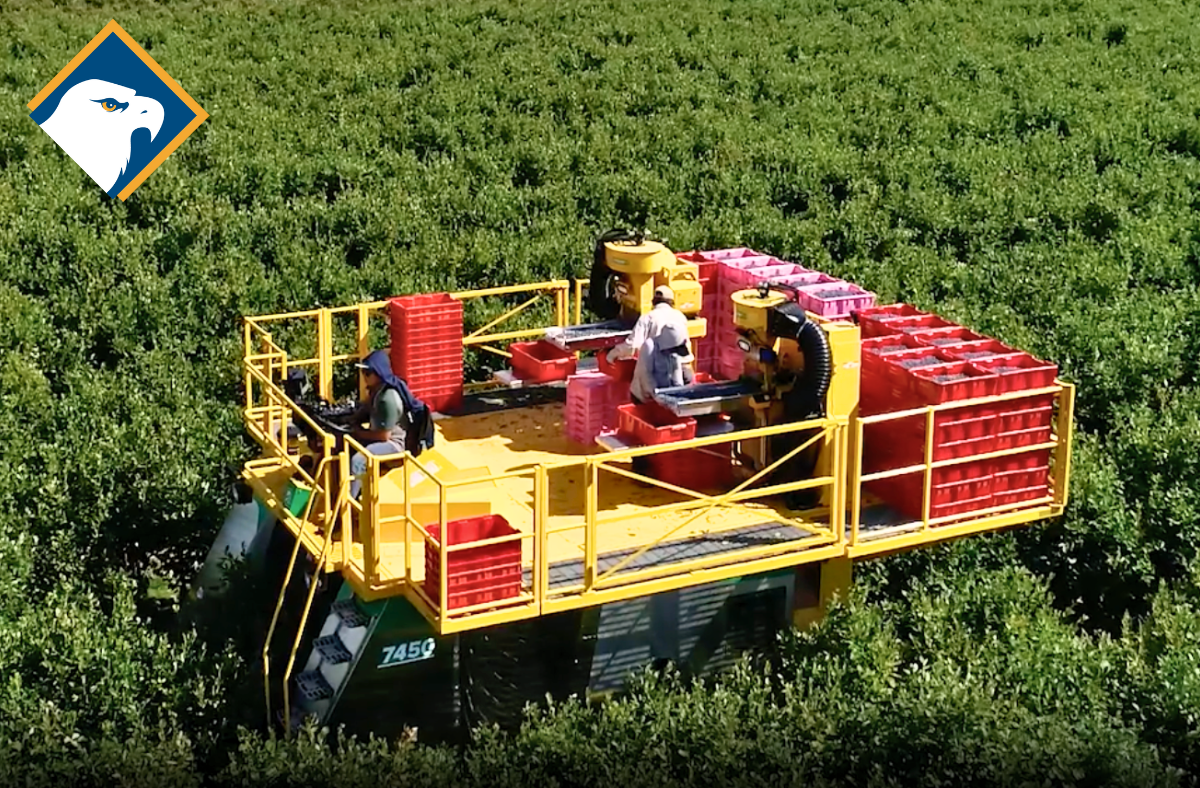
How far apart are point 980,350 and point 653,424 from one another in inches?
121

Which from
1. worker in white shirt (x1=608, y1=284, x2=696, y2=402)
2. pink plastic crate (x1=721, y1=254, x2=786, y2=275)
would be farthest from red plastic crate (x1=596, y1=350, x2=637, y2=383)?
pink plastic crate (x1=721, y1=254, x2=786, y2=275)

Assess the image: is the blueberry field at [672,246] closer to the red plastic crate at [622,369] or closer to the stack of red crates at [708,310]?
the stack of red crates at [708,310]

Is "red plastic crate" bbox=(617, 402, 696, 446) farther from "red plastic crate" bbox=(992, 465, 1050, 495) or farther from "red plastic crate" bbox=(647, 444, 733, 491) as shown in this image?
"red plastic crate" bbox=(992, 465, 1050, 495)

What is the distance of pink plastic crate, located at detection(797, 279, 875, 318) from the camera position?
1484cm

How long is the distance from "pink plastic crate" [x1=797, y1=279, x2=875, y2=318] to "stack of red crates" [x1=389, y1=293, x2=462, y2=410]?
3380 mm

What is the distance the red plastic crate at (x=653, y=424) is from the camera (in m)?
13.1

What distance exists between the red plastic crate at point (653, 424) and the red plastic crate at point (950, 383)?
1897 mm

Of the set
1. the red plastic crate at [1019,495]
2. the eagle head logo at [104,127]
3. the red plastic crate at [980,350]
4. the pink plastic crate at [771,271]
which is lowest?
the red plastic crate at [1019,495]

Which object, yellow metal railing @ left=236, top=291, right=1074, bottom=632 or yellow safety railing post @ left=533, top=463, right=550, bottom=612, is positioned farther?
yellow metal railing @ left=236, top=291, right=1074, bottom=632

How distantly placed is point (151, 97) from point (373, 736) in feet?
61.4

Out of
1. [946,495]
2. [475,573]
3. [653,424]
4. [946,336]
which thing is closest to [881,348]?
[946,336]

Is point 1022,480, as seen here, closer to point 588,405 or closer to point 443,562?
point 588,405

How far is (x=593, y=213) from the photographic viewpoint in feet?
89.4

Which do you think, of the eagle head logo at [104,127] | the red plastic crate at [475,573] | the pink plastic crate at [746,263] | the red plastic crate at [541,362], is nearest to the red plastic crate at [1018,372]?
the pink plastic crate at [746,263]
